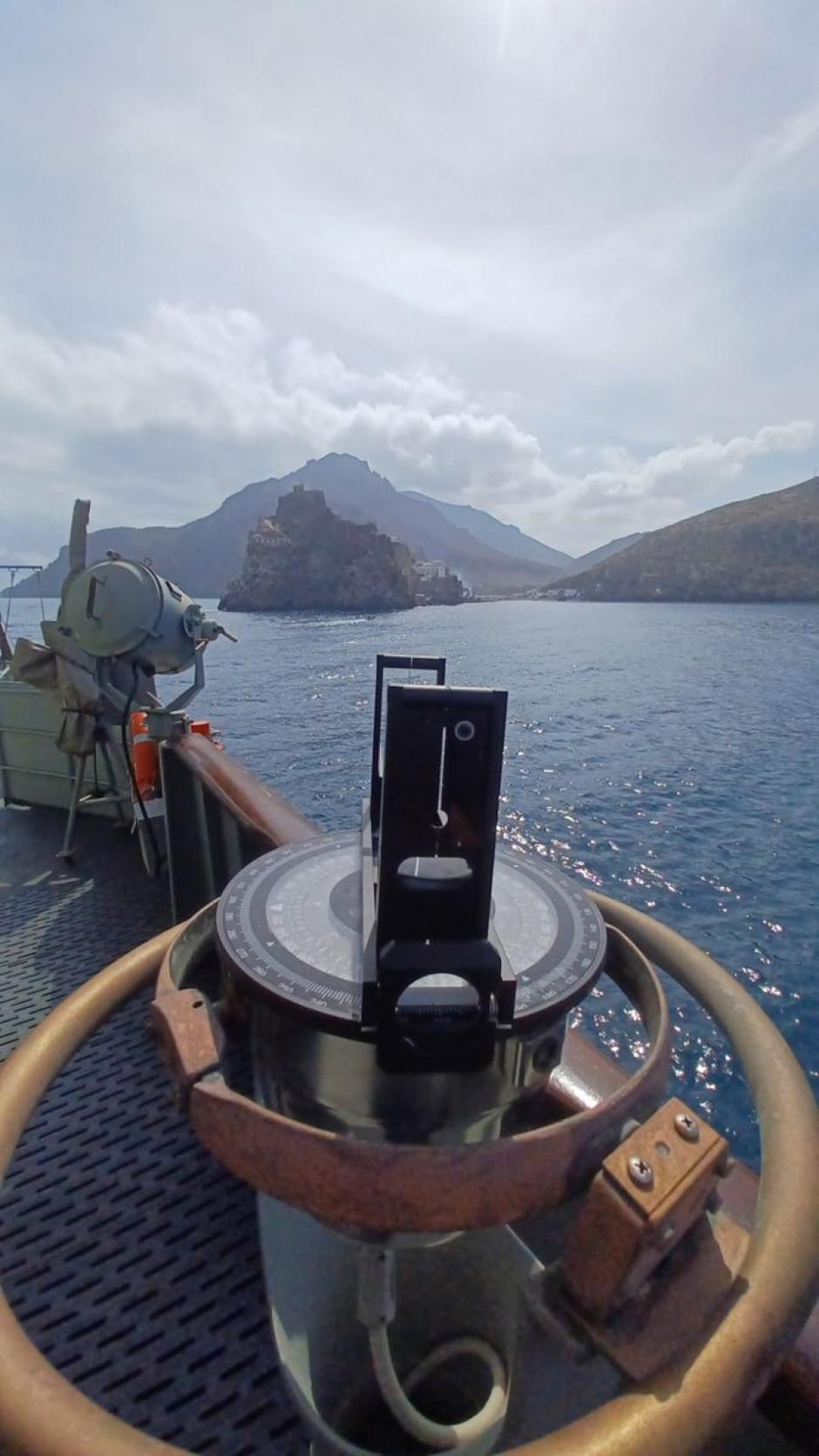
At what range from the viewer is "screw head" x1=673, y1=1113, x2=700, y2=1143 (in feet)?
3.81

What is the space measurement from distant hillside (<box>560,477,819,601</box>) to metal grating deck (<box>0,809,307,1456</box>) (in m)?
132

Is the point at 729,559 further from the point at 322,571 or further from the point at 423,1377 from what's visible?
the point at 423,1377

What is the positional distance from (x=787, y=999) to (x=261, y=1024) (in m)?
10.6

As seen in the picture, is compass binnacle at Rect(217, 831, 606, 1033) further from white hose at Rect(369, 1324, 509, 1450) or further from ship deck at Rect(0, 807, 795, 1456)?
ship deck at Rect(0, 807, 795, 1456)

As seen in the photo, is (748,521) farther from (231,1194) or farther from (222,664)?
(231,1194)

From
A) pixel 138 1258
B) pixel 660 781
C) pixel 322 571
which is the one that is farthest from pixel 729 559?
pixel 138 1258

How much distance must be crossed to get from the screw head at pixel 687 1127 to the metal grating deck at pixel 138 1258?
68.4 inches

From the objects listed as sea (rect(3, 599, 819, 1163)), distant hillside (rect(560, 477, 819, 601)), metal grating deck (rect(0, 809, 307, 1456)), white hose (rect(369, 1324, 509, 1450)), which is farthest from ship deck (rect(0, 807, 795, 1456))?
distant hillside (rect(560, 477, 819, 601))

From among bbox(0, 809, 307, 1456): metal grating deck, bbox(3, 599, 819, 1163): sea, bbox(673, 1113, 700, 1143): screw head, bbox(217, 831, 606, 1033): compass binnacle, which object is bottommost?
bbox(3, 599, 819, 1163): sea

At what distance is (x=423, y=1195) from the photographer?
1.08m

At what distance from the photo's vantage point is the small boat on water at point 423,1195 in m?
1.03

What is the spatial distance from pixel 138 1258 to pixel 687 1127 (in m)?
2.97

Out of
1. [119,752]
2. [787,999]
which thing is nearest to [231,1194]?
[119,752]

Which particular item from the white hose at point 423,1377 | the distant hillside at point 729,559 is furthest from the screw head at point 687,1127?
the distant hillside at point 729,559
